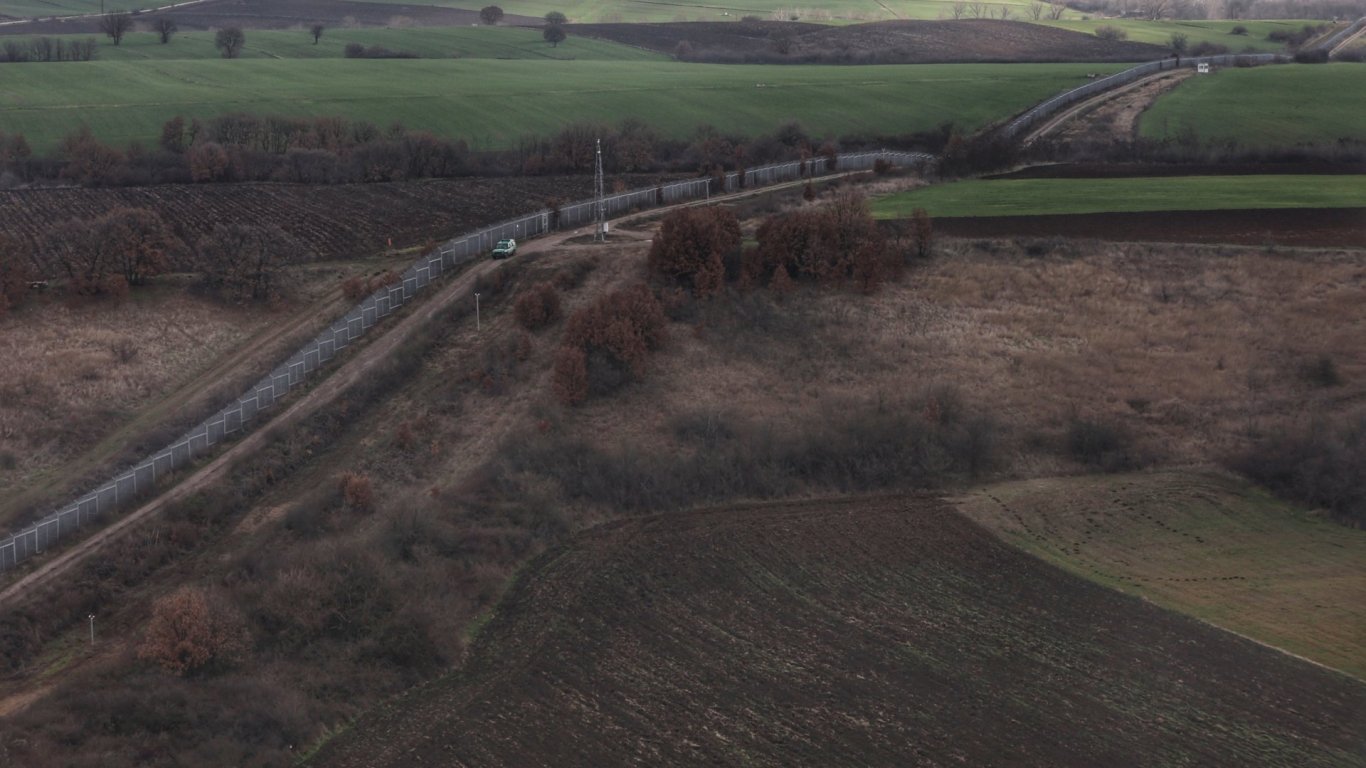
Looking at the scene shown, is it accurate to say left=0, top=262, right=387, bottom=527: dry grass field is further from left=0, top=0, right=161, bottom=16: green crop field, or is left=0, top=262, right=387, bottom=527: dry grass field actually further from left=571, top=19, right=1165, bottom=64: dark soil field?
left=0, top=0, right=161, bottom=16: green crop field

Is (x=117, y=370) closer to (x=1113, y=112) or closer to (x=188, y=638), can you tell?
(x=188, y=638)

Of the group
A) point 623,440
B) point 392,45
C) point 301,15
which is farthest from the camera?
point 301,15

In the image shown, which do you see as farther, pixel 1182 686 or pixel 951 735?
pixel 1182 686

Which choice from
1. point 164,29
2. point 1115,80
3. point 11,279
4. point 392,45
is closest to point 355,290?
point 11,279

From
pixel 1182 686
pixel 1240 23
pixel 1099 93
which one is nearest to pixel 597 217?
pixel 1182 686

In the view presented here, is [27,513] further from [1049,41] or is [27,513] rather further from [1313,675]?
[1049,41]

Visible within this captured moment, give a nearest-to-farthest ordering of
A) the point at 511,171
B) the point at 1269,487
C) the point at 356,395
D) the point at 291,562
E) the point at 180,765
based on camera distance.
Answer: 1. the point at 180,765
2. the point at 291,562
3. the point at 1269,487
4. the point at 356,395
5. the point at 511,171
